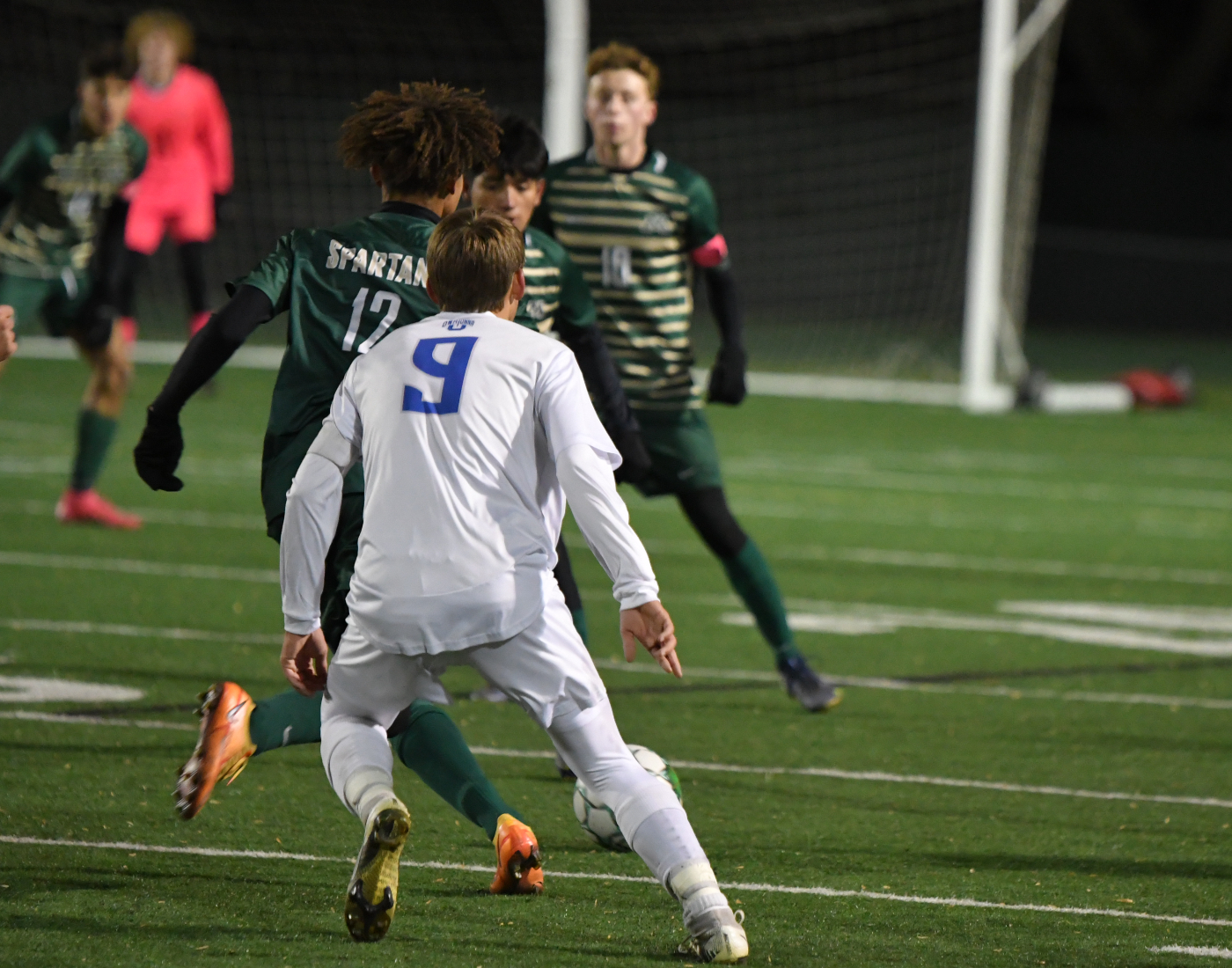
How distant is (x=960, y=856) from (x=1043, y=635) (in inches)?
140

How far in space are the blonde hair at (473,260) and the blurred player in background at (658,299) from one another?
109 inches

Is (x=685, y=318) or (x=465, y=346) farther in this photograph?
(x=685, y=318)

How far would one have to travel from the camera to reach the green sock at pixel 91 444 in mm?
9781

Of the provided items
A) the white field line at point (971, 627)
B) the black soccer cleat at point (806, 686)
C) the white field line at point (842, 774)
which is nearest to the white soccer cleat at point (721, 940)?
the white field line at point (842, 774)

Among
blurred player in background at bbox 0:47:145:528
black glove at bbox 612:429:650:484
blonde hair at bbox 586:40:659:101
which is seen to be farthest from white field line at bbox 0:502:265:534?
black glove at bbox 612:429:650:484

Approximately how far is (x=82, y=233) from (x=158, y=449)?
19.2ft

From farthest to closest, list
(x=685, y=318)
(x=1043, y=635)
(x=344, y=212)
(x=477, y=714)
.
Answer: (x=344, y=212)
(x=1043, y=635)
(x=685, y=318)
(x=477, y=714)

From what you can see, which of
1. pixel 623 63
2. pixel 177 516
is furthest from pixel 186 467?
pixel 623 63

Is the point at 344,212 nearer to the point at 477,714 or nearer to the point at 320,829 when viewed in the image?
the point at 477,714

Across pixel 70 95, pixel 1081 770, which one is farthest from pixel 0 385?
pixel 1081 770

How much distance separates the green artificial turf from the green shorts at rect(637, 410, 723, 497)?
76cm

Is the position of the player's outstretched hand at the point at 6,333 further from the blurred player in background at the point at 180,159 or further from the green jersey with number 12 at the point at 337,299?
the blurred player in background at the point at 180,159

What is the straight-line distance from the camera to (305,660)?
3.94 metres

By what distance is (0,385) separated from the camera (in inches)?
662
